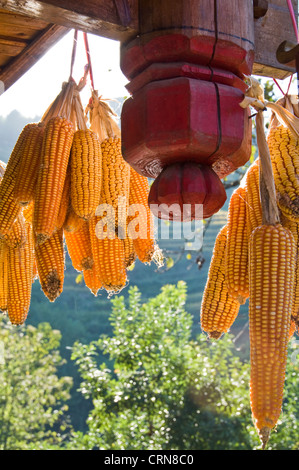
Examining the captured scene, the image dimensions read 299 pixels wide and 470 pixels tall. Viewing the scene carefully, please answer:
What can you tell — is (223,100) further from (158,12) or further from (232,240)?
(232,240)

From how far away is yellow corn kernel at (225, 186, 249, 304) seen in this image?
1.17m

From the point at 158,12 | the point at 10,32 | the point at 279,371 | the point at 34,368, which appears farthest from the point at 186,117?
the point at 34,368

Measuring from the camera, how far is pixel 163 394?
705 centimetres

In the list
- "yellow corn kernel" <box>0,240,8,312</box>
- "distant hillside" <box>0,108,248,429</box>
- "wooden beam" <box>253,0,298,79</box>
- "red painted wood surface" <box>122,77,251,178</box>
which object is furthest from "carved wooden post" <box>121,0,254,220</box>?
"distant hillside" <box>0,108,248,429</box>

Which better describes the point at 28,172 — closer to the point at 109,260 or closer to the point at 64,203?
the point at 64,203

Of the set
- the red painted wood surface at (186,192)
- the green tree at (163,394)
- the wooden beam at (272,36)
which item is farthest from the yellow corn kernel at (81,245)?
the green tree at (163,394)

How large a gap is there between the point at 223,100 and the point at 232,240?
0.31 metres

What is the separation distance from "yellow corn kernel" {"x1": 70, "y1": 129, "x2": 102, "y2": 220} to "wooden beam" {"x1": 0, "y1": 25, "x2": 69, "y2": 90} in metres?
0.38

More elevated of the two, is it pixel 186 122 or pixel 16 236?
pixel 186 122

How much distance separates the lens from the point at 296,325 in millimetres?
1182

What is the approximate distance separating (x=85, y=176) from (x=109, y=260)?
0.22 m

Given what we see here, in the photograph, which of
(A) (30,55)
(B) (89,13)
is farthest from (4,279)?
(B) (89,13)

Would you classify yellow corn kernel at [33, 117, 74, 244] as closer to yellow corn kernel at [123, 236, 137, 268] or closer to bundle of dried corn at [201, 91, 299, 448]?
yellow corn kernel at [123, 236, 137, 268]

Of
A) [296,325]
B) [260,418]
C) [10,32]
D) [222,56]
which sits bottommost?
[260,418]
